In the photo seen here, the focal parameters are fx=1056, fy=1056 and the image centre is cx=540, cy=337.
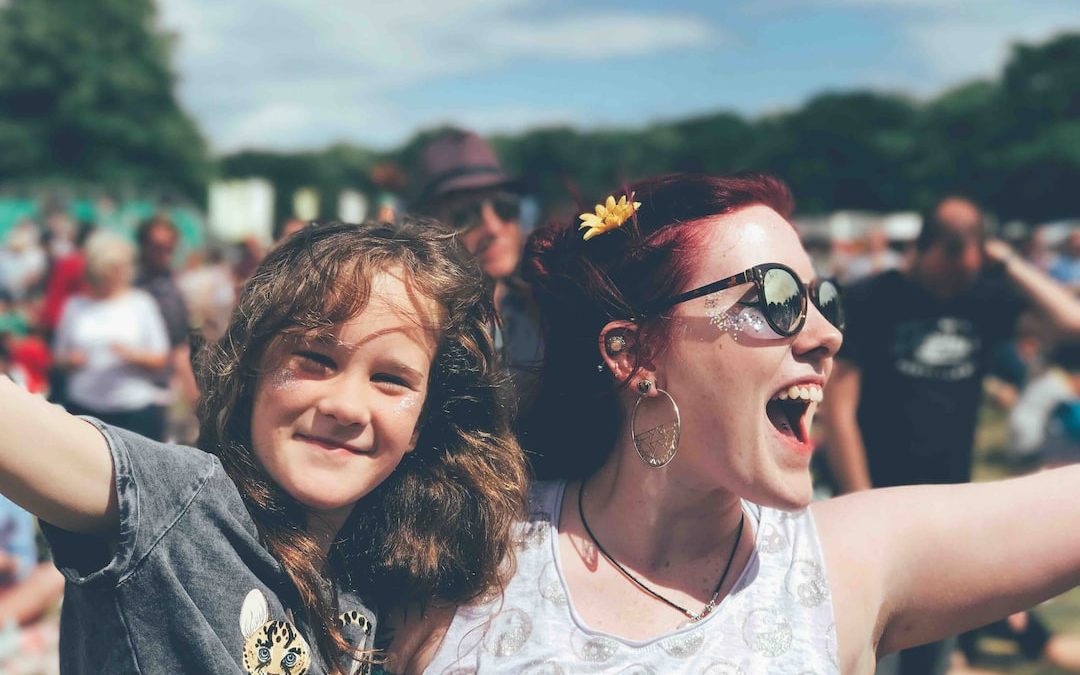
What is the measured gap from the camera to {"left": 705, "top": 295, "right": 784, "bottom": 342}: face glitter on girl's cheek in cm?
176

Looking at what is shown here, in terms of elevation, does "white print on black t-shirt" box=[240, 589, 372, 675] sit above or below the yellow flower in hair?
below

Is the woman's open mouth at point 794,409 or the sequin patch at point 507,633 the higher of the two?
the woman's open mouth at point 794,409

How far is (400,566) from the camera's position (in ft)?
6.22

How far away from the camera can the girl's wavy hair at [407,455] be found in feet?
5.89

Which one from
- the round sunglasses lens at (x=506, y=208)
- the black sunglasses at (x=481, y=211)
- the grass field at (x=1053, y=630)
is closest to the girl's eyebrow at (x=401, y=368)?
the black sunglasses at (x=481, y=211)

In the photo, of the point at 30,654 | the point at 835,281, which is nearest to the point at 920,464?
the point at 835,281

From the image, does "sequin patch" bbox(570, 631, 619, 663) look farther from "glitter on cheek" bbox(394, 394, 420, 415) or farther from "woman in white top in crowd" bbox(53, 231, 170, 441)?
"woman in white top in crowd" bbox(53, 231, 170, 441)

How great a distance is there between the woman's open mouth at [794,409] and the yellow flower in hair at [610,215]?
421 millimetres

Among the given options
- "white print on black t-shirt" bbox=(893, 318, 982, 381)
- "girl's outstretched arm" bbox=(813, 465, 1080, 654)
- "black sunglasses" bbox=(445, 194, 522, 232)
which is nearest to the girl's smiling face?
"girl's outstretched arm" bbox=(813, 465, 1080, 654)

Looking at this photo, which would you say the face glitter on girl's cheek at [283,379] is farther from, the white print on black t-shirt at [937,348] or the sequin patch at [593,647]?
the white print on black t-shirt at [937,348]

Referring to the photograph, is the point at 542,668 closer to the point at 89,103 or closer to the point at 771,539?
the point at 771,539

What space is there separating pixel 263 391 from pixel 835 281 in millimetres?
1084

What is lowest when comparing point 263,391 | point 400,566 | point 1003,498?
point 400,566

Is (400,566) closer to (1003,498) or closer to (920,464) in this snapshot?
(1003,498)
